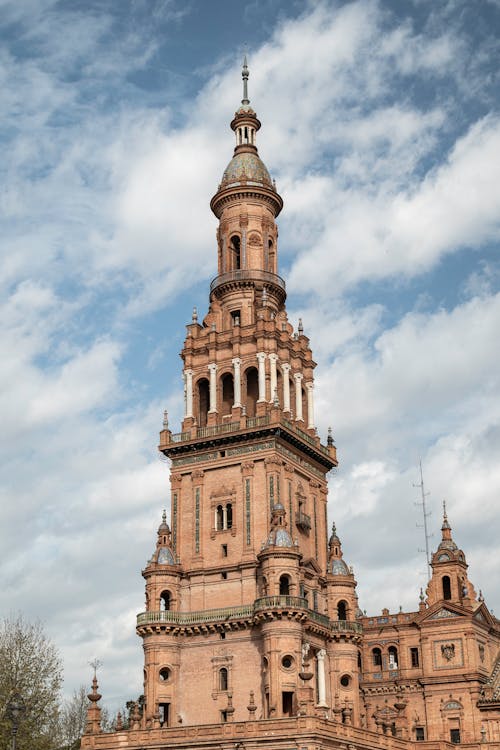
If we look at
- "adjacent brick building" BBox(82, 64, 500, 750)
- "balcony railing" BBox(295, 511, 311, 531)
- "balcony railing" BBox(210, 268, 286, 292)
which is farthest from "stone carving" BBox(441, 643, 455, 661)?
"balcony railing" BBox(210, 268, 286, 292)

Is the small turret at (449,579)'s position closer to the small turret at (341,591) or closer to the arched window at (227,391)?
the small turret at (341,591)

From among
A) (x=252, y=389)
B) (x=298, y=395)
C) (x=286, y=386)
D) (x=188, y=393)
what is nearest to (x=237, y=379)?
(x=252, y=389)

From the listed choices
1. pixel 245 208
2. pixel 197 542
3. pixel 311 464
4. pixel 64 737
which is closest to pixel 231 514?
pixel 197 542

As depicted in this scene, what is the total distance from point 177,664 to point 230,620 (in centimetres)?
533

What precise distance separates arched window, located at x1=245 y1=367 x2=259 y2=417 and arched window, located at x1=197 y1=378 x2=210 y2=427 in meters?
3.39

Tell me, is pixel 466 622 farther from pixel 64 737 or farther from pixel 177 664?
pixel 64 737

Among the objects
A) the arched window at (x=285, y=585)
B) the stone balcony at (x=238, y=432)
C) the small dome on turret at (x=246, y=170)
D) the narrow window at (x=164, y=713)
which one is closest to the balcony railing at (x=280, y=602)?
the arched window at (x=285, y=585)

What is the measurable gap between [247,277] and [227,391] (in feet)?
32.0

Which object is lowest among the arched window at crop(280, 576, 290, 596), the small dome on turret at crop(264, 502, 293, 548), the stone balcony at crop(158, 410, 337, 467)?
the arched window at crop(280, 576, 290, 596)

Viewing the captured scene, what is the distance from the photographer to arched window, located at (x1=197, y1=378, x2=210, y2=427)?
8767 centimetres

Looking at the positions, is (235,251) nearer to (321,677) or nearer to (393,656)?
(321,677)

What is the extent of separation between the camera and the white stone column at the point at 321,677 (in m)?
78.8

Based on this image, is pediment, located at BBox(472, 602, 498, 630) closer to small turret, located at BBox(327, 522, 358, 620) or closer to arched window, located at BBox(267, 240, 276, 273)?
small turret, located at BBox(327, 522, 358, 620)

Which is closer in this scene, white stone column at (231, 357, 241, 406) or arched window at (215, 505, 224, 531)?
arched window at (215, 505, 224, 531)
